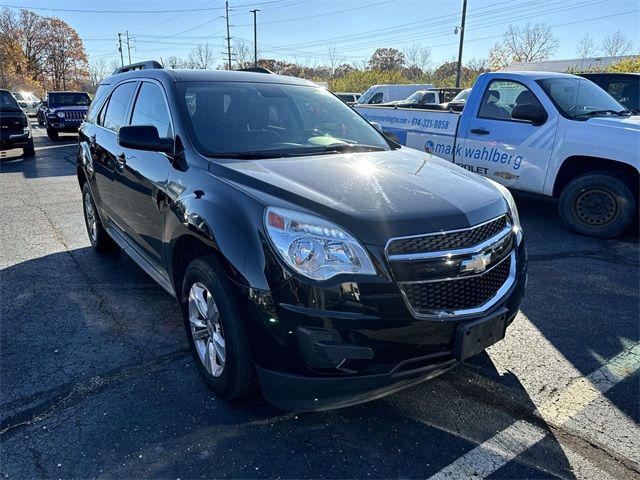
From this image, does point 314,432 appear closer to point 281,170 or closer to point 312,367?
point 312,367

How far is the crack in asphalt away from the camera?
248 centimetres

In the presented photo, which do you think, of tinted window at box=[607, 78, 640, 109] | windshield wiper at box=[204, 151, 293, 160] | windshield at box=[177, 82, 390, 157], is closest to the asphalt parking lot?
windshield wiper at box=[204, 151, 293, 160]

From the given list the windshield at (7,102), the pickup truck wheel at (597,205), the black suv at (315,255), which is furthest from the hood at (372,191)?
the windshield at (7,102)

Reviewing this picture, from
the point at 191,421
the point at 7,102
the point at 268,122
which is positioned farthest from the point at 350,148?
the point at 7,102

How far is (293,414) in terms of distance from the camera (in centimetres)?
252

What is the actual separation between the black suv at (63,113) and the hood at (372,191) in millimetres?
18263

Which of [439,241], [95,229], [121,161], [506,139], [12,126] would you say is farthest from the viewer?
[12,126]

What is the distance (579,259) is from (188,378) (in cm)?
423

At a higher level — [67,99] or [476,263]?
[67,99]

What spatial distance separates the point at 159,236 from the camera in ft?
10.2

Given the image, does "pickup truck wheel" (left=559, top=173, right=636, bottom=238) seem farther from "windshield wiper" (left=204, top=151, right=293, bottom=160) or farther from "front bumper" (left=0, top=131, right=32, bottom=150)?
Answer: "front bumper" (left=0, top=131, right=32, bottom=150)

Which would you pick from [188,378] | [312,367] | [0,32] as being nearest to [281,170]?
[312,367]

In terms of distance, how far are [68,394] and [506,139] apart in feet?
18.4

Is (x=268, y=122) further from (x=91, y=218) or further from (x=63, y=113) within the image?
(x=63, y=113)
